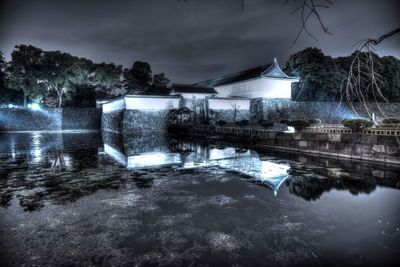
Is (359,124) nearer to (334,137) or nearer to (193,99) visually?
(334,137)

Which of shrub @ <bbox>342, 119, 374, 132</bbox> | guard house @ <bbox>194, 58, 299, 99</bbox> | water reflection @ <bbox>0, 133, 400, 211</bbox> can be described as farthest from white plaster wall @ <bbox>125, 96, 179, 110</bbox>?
shrub @ <bbox>342, 119, 374, 132</bbox>

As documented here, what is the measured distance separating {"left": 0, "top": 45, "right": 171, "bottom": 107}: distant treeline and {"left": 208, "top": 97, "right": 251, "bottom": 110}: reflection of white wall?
17.4 m

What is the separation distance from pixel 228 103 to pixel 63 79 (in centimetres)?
2142

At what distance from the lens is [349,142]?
10.5m

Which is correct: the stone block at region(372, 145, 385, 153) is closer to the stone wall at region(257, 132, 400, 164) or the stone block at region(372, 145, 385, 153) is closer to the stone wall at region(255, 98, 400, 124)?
the stone wall at region(257, 132, 400, 164)

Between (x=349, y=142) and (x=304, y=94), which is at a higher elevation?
(x=304, y=94)

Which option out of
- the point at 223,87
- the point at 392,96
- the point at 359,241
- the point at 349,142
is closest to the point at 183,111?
the point at 223,87

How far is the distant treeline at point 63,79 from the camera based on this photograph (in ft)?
103

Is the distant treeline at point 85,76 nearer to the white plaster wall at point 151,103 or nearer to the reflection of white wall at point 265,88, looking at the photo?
the reflection of white wall at point 265,88

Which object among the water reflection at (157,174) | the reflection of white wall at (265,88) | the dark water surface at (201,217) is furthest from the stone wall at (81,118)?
the dark water surface at (201,217)

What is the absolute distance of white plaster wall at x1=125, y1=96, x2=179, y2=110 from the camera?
27.6 metres

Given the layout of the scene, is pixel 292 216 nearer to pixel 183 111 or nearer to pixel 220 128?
pixel 220 128

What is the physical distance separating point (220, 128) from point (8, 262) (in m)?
17.5

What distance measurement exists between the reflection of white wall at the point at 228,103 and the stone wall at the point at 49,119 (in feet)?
61.5
